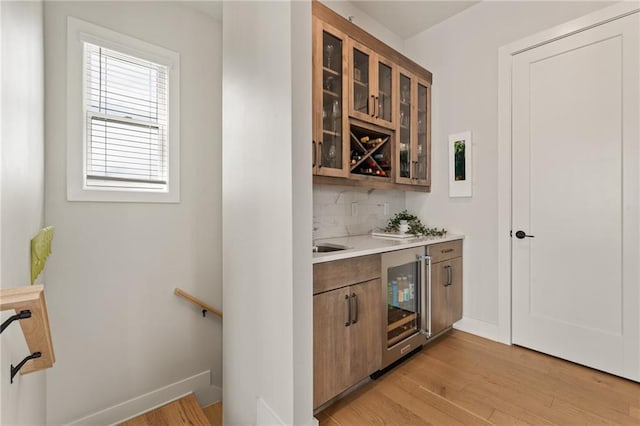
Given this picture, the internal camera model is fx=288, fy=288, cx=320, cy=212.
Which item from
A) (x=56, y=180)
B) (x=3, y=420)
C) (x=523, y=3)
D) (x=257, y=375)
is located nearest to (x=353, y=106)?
(x=523, y=3)

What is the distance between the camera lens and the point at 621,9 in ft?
6.36

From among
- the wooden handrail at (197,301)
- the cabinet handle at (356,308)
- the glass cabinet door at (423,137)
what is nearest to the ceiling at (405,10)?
the glass cabinet door at (423,137)

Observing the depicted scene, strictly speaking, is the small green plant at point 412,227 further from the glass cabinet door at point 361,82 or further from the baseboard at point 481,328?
the glass cabinet door at point 361,82

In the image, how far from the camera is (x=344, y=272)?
1.65m

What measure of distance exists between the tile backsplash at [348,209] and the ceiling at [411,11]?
1702 millimetres

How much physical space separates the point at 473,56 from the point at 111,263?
349cm

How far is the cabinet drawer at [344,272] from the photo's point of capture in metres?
1.51

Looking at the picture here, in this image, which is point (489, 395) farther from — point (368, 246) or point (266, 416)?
point (266, 416)

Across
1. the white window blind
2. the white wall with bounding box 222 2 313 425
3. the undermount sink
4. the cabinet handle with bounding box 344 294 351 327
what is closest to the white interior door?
the undermount sink

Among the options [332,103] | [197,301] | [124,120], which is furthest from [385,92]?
[197,301]

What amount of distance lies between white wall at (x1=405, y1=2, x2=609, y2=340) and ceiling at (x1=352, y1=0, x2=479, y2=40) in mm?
88

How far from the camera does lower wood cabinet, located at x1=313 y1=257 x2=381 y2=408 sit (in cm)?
151

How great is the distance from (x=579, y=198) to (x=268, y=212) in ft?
7.47

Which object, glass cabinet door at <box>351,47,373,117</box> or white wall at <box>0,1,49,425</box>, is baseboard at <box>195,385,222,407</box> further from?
glass cabinet door at <box>351,47,373,117</box>
